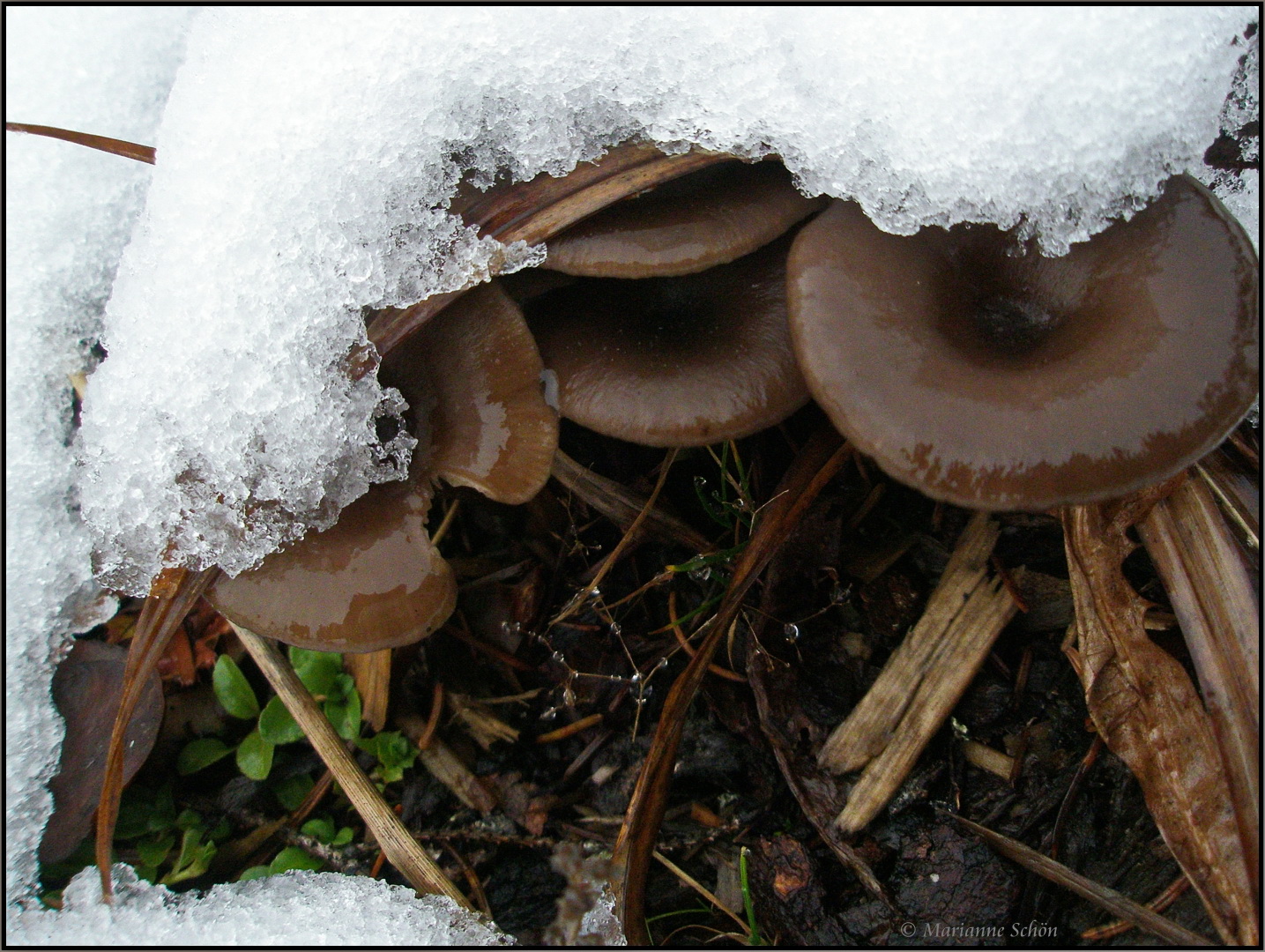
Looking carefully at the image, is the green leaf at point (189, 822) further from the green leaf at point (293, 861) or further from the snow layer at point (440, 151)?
the snow layer at point (440, 151)

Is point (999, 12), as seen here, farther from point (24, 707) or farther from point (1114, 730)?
point (24, 707)

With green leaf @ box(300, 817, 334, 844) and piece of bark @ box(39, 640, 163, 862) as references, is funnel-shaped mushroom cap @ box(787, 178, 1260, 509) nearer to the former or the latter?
green leaf @ box(300, 817, 334, 844)

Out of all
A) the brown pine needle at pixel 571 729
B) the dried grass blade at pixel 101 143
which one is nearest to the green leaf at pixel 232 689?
the brown pine needle at pixel 571 729

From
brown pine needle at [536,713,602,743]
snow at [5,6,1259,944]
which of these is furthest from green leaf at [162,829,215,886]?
brown pine needle at [536,713,602,743]

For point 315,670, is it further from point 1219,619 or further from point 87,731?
point 1219,619

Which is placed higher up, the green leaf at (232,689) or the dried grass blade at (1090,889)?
the dried grass blade at (1090,889)
